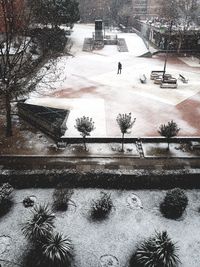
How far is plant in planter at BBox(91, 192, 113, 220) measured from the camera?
41.9 ft

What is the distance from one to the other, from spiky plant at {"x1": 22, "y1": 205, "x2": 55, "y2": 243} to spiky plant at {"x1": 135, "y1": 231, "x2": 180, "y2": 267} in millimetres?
3453

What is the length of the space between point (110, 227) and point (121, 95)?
15730 millimetres

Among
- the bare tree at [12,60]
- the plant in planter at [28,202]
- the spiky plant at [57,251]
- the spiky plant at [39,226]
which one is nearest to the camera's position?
the spiky plant at [57,251]

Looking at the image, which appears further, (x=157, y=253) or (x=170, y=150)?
(x=170, y=150)

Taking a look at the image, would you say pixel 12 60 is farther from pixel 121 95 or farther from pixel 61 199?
pixel 121 95

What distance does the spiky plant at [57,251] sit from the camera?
1032cm

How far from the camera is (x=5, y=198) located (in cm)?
1312

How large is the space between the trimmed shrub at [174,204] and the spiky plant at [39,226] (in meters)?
4.96

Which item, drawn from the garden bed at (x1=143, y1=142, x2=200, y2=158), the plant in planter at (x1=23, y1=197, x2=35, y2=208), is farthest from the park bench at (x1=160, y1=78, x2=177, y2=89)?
the plant in planter at (x1=23, y1=197, x2=35, y2=208)

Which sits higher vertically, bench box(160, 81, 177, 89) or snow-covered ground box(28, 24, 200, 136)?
bench box(160, 81, 177, 89)

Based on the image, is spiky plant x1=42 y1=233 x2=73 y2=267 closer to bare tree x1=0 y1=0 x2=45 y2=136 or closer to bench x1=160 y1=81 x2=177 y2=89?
bare tree x1=0 y1=0 x2=45 y2=136

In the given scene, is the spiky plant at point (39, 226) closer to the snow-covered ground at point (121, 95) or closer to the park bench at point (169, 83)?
the snow-covered ground at point (121, 95)

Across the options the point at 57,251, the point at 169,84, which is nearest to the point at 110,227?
the point at 57,251

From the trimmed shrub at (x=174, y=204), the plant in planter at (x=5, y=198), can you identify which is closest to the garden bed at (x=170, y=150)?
the trimmed shrub at (x=174, y=204)
